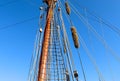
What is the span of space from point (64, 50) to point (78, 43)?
66.9 inches

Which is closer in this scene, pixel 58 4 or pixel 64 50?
pixel 64 50

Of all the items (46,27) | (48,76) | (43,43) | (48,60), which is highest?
(46,27)

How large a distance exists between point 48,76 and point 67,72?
1182 millimetres

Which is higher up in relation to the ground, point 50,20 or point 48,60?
point 50,20

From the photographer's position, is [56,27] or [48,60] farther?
[56,27]

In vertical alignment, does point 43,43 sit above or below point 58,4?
below

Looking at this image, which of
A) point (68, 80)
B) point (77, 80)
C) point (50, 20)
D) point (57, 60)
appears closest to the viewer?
point (77, 80)

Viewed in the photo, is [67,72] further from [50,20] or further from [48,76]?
Result: [50,20]

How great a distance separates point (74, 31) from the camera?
11422 millimetres

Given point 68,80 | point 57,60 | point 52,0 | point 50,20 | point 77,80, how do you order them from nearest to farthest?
1. point 77,80
2. point 68,80
3. point 57,60
4. point 50,20
5. point 52,0

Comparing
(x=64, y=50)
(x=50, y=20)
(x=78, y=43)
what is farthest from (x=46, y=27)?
(x=78, y=43)

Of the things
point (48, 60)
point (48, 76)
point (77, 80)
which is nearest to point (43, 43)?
point (48, 60)

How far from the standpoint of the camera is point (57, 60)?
40.8 ft

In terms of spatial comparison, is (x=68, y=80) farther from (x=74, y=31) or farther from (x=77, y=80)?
(x=74, y=31)
